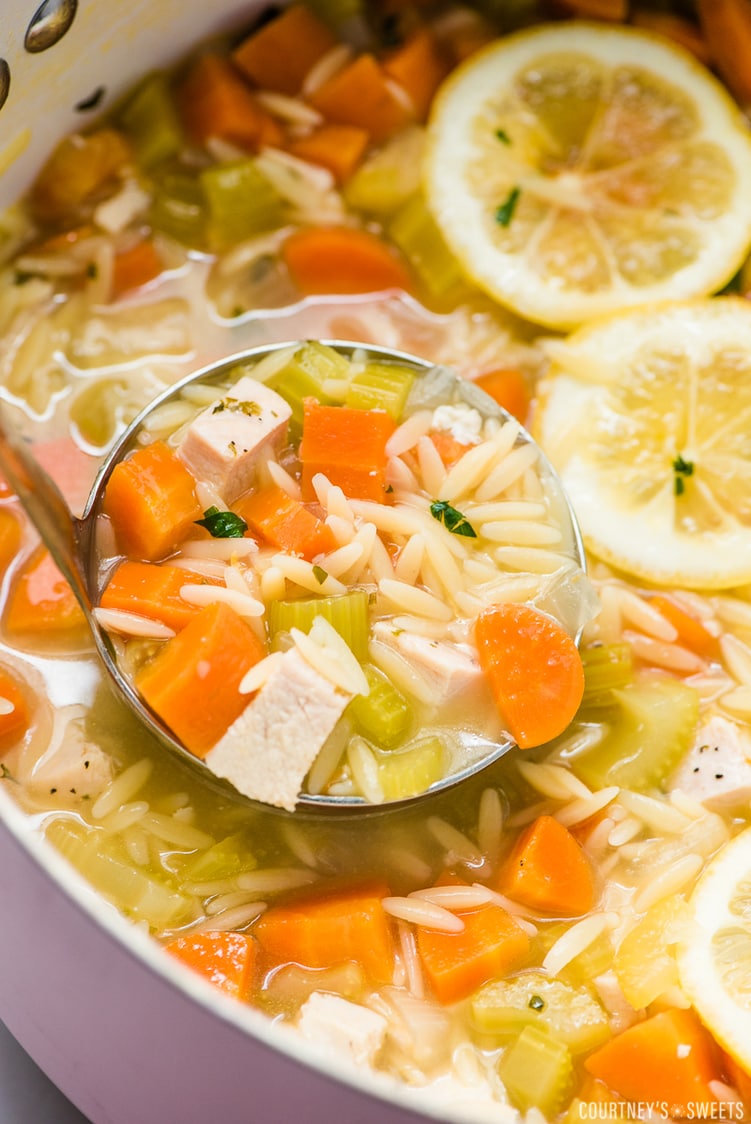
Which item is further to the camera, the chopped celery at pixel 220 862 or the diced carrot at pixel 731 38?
the diced carrot at pixel 731 38

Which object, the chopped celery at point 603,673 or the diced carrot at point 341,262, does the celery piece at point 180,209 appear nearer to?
the diced carrot at point 341,262

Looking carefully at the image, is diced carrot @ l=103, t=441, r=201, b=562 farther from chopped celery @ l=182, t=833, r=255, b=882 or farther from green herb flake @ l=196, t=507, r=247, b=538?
chopped celery @ l=182, t=833, r=255, b=882

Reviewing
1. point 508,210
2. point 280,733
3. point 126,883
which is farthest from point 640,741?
point 508,210

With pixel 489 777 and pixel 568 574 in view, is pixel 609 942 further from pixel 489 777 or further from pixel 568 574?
pixel 568 574

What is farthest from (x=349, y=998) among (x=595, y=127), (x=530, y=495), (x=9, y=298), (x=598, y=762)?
(x=595, y=127)

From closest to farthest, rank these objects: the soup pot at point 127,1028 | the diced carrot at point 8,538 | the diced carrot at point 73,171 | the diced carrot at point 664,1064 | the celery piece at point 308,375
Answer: the soup pot at point 127,1028 < the diced carrot at point 664,1064 < the celery piece at point 308,375 < the diced carrot at point 8,538 < the diced carrot at point 73,171

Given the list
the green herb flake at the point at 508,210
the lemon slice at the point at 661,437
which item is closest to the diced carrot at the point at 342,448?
the lemon slice at the point at 661,437

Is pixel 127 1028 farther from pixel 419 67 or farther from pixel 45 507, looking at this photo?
pixel 419 67

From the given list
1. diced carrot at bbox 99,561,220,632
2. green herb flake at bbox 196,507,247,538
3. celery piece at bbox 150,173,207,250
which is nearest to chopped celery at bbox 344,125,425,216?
celery piece at bbox 150,173,207,250
